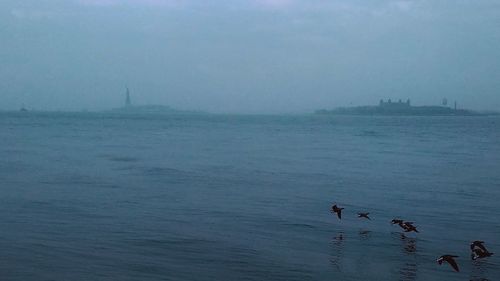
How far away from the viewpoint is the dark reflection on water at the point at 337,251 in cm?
1043

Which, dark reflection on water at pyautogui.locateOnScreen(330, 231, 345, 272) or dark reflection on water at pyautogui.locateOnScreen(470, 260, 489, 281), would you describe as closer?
dark reflection on water at pyautogui.locateOnScreen(470, 260, 489, 281)

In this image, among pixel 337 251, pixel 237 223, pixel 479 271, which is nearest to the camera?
pixel 479 271

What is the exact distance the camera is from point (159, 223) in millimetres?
13539

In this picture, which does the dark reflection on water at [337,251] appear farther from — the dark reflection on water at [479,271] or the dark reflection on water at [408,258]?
the dark reflection on water at [479,271]

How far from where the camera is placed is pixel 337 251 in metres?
11.4

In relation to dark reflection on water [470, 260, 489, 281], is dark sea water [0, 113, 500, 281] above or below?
above

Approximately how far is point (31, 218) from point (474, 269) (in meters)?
9.95

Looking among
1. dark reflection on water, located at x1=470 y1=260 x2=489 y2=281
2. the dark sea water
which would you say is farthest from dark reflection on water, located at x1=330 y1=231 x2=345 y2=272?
dark reflection on water, located at x1=470 y1=260 x2=489 y2=281

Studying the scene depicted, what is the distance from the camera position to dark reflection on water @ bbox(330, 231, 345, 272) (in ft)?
34.2

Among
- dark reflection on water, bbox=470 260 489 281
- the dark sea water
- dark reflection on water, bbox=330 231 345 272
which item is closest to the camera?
dark reflection on water, bbox=470 260 489 281

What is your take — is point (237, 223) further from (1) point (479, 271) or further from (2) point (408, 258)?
(1) point (479, 271)

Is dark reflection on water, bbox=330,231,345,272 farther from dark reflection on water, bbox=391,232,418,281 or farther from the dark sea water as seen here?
dark reflection on water, bbox=391,232,418,281

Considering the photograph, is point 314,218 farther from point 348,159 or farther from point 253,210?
point 348,159

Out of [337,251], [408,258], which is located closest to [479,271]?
[408,258]
